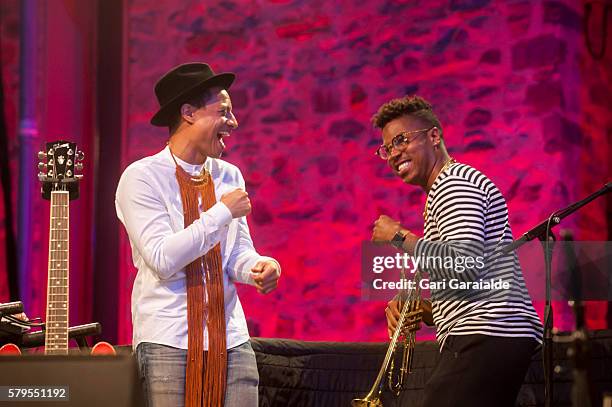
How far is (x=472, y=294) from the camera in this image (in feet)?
10.3

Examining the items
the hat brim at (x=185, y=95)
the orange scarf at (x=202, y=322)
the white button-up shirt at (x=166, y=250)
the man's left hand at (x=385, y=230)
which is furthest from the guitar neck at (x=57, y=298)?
the man's left hand at (x=385, y=230)

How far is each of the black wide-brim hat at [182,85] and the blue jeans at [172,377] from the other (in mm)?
933

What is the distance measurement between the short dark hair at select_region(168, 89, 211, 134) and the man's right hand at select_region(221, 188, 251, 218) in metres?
0.44

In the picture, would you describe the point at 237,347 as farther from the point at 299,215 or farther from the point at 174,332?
the point at 299,215

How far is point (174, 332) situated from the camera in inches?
120

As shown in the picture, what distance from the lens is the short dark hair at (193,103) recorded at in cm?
343

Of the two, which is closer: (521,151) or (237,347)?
(237,347)

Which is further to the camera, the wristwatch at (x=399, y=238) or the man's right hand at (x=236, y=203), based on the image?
the wristwatch at (x=399, y=238)

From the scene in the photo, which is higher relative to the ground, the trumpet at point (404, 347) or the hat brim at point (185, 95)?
the hat brim at point (185, 95)

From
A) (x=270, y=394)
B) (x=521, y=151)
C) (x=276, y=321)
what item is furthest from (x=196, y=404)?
(x=521, y=151)

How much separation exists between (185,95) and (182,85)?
55mm

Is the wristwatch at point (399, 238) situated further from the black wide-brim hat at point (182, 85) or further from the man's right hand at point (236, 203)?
the black wide-brim hat at point (182, 85)

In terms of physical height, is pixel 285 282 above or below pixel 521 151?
below

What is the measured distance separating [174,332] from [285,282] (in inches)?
107
